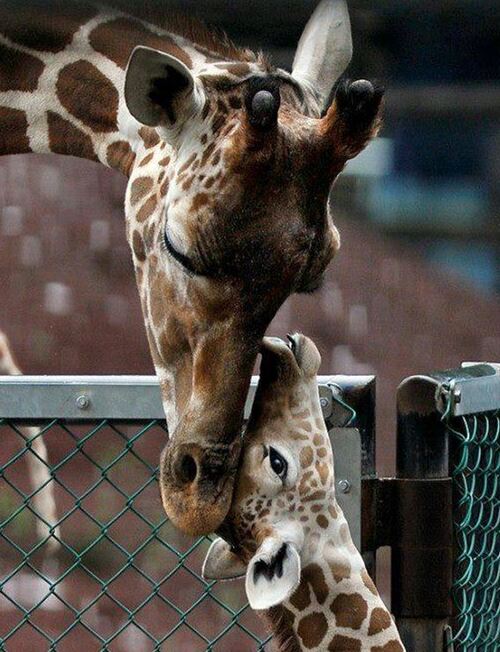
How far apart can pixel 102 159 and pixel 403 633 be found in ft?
2.94

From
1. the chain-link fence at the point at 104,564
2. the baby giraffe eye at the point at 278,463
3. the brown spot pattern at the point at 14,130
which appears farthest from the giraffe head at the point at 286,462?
the chain-link fence at the point at 104,564

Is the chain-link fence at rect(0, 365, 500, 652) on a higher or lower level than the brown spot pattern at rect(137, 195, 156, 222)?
lower

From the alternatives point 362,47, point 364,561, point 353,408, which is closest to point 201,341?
point 353,408

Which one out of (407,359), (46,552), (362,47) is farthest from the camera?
(407,359)

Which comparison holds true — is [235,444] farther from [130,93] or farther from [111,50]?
[111,50]

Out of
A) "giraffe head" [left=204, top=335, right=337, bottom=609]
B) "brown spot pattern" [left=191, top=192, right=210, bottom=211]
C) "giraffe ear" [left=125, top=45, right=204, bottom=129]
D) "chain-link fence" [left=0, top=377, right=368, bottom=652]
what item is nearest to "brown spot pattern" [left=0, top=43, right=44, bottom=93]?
"giraffe ear" [left=125, top=45, right=204, bottom=129]

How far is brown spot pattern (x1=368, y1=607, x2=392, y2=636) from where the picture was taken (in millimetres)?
2314

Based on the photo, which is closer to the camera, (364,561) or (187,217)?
(187,217)

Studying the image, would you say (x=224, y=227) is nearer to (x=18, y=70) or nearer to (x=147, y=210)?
(x=147, y=210)

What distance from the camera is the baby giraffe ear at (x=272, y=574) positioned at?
6.91 feet

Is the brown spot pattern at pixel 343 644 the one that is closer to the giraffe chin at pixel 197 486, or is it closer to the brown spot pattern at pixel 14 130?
the giraffe chin at pixel 197 486

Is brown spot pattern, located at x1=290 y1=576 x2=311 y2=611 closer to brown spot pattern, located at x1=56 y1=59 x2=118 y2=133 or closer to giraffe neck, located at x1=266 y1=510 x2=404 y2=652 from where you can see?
giraffe neck, located at x1=266 y1=510 x2=404 y2=652

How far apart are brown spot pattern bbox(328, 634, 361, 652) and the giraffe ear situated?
0.79 metres

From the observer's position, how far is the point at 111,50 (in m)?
2.58
